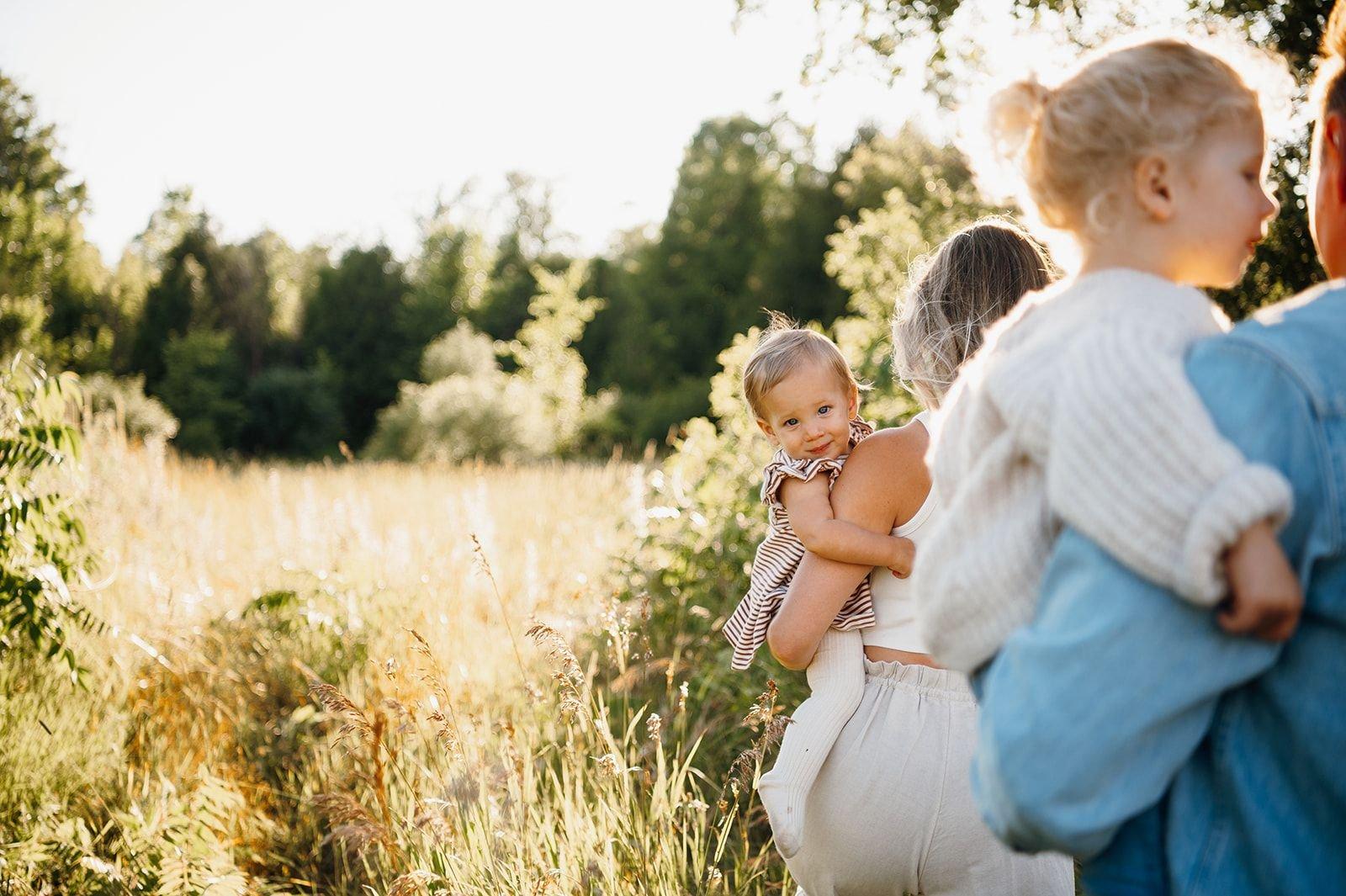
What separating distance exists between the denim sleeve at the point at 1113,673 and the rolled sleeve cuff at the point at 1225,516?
4 cm

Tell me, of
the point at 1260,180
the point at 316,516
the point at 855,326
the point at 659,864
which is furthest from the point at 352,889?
the point at 855,326

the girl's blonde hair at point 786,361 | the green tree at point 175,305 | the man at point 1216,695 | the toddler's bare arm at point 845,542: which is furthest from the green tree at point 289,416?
the man at point 1216,695

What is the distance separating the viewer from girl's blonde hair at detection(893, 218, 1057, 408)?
1986 mm

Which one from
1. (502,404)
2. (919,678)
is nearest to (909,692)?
(919,678)

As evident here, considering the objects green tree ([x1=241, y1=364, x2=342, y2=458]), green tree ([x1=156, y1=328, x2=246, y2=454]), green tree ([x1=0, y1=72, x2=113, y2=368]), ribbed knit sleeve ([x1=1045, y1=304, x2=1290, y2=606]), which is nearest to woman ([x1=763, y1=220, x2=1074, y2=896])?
ribbed knit sleeve ([x1=1045, y1=304, x2=1290, y2=606])

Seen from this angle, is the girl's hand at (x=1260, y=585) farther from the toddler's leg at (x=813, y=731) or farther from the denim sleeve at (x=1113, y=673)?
the toddler's leg at (x=813, y=731)

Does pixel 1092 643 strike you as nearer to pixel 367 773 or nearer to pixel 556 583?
pixel 367 773

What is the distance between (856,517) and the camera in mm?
1972

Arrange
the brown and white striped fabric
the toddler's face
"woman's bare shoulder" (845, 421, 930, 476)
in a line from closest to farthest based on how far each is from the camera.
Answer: "woman's bare shoulder" (845, 421, 930, 476)
the brown and white striped fabric
the toddler's face

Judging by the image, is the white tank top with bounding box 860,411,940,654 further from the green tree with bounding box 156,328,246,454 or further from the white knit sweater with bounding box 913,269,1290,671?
the green tree with bounding box 156,328,246,454

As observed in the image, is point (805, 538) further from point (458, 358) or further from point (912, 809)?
point (458, 358)

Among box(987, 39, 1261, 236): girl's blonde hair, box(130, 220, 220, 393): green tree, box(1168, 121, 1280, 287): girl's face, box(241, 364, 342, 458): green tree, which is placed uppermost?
box(130, 220, 220, 393): green tree

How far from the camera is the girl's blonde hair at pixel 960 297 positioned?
1.99 m

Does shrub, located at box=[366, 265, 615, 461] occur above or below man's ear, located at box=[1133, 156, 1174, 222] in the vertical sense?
below
